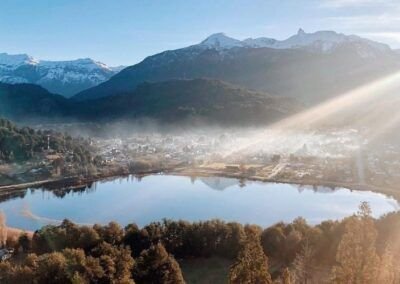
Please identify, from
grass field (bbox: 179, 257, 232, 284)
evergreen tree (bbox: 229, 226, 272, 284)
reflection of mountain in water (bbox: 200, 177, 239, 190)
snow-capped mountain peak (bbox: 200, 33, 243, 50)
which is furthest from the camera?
snow-capped mountain peak (bbox: 200, 33, 243, 50)

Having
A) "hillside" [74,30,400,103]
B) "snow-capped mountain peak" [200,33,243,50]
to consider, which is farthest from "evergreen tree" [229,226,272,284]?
"snow-capped mountain peak" [200,33,243,50]

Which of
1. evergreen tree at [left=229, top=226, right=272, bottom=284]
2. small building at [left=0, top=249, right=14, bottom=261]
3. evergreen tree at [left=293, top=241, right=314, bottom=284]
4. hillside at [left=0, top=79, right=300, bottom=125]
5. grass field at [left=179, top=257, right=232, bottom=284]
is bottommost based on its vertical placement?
small building at [left=0, top=249, right=14, bottom=261]

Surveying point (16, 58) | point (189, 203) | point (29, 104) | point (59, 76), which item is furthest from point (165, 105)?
point (16, 58)

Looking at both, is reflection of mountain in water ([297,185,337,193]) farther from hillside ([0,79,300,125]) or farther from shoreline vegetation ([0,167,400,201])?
hillside ([0,79,300,125])

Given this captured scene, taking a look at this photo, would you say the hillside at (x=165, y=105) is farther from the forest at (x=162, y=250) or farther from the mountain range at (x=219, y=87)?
the forest at (x=162, y=250)

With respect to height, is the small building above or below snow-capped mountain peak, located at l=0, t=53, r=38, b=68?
below

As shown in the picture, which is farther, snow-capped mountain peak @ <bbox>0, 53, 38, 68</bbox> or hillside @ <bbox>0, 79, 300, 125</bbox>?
snow-capped mountain peak @ <bbox>0, 53, 38, 68</bbox>

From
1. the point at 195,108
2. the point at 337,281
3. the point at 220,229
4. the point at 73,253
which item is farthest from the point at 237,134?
the point at 337,281

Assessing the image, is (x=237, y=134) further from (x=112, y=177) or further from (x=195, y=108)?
(x=112, y=177)
